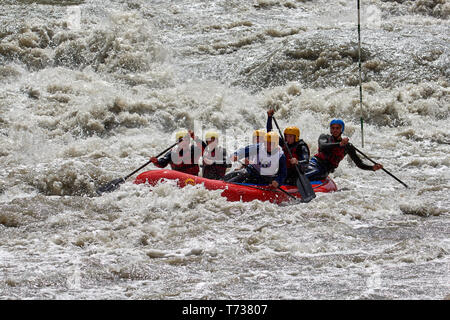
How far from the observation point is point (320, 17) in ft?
50.2

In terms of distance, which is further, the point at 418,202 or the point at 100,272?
the point at 418,202

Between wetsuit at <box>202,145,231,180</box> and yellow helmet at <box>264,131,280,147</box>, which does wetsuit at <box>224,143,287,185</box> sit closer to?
yellow helmet at <box>264,131,280,147</box>

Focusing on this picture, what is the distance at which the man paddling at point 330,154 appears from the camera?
7379mm

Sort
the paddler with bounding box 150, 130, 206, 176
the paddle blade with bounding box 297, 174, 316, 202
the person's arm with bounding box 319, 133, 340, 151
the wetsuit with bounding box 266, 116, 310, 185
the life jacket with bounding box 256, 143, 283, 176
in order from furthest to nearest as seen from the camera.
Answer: the paddler with bounding box 150, 130, 206, 176 < the person's arm with bounding box 319, 133, 340, 151 < the wetsuit with bounding box 266, 116, 310, 185 < the life jacket with bounding box 256, 143, 283, 176 < the paddle blade with bounding box 297, 174, 316, 202

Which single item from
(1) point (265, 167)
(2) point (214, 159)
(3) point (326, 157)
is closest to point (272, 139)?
(1) point (265, 167)

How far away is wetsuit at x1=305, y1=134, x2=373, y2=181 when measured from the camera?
7383 millimetres

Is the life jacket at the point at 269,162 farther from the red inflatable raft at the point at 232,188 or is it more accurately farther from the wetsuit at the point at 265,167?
the red inflatable raft at the point at 232,188

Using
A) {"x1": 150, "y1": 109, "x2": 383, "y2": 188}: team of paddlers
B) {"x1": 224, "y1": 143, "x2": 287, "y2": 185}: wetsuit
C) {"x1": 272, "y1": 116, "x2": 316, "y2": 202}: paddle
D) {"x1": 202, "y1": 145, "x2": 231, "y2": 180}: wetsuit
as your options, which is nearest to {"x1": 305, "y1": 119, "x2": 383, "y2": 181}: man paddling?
{"x1": 150, "y1": 109, "x2": 383, "y2": 188}: team of paddlers

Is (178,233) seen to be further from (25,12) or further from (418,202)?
(25,12)

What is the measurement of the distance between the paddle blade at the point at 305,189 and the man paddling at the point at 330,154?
0.42m

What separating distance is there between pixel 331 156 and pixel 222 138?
2812 mm

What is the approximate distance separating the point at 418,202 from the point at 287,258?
220 centimetres

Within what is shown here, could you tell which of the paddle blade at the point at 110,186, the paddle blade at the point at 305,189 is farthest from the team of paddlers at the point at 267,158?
the paddle blade at the point at 110,186
